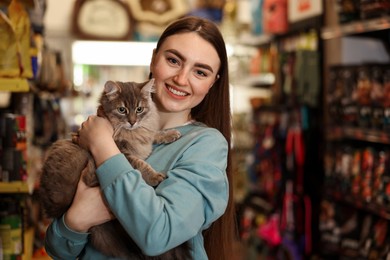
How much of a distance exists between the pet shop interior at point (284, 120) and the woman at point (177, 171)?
1.87ft

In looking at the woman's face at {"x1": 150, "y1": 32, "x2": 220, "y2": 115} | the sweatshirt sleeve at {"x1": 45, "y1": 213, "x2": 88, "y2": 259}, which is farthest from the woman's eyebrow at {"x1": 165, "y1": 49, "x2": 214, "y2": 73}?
the sweatshirt sleeve at {"x1": 45, "y1": 213, "x2": 88, "y2": 259}

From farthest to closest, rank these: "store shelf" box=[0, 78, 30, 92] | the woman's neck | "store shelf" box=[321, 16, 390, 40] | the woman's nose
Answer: "store shelf" box=[321, 16, 390, 40], "store shelf" box=[0, 78, 30, 92], the woman's neck, the woman's nose

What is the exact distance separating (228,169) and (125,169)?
0.53m

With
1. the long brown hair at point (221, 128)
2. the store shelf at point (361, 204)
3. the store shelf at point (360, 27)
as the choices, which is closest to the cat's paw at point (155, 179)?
the long brown hair at point (221, 128)

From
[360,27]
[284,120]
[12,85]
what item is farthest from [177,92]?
[284,120]

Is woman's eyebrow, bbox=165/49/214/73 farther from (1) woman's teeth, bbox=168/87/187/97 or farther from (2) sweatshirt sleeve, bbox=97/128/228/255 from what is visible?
(2) sweatshirt sleeve, bbox=97/128/228/255

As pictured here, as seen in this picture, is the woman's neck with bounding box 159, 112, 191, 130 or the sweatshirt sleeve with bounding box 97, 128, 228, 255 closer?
the sweatshirt sleeve with bounding box 97, 128, 228, 255

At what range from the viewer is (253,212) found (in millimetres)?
4973

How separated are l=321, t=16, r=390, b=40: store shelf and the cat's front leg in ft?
5.58

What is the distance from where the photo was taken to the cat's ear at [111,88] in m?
1.81

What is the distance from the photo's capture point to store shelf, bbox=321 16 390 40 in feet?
9.58

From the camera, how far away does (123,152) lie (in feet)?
5.65

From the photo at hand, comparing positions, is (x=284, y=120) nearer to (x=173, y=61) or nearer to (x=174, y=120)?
(x=174, y=120)

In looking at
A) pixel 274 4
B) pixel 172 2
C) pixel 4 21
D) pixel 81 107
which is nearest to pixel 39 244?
pixel 4 21
